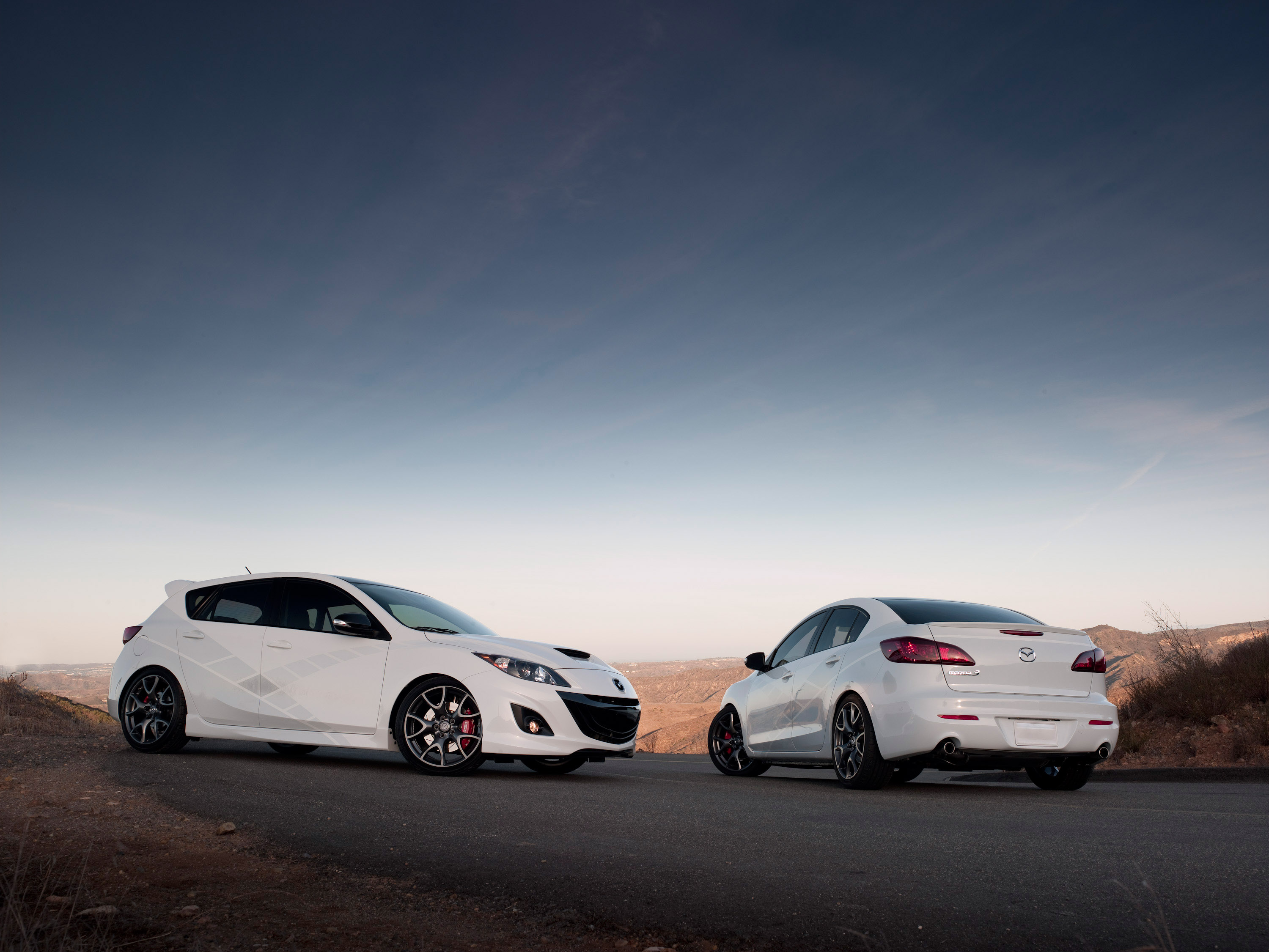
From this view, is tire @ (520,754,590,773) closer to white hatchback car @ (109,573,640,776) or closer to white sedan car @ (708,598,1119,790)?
white hatchback car @ (109,573,640,776)

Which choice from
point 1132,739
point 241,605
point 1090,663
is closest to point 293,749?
point 241,605

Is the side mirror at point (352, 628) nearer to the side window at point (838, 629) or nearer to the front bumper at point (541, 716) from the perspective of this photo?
the front bumper at point (541, 716)

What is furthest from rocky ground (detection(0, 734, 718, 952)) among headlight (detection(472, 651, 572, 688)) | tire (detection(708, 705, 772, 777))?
tire (detection(708, 705, 772, 777))

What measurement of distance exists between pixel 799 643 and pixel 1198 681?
6.70m

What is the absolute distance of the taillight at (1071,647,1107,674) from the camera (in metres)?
7.38

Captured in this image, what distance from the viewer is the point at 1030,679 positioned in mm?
7234

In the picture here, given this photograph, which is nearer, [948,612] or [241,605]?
[948,612]

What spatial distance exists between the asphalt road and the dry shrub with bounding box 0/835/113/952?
1025 millimetres

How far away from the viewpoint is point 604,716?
8.09 meters

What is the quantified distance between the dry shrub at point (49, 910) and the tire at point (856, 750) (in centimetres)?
556

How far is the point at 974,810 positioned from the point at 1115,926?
128 inches

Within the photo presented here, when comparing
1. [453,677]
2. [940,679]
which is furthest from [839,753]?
[453,677]

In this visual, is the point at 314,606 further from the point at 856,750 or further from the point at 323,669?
the point at 856,750

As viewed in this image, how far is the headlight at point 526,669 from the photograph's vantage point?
7.71m
